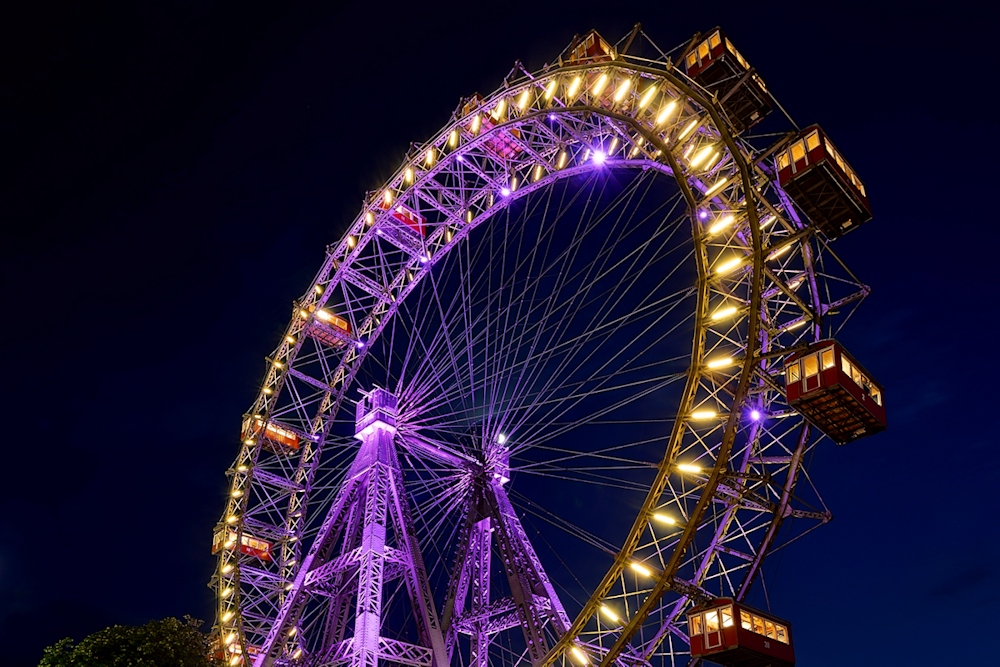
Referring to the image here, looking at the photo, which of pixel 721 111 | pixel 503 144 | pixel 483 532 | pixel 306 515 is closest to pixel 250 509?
pixel 306 515

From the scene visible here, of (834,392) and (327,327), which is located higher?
(327,327)

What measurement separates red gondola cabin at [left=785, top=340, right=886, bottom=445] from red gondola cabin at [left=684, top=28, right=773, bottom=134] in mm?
7865

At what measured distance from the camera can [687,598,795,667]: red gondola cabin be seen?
65.4ft

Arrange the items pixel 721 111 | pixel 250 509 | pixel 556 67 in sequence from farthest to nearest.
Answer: pixel 250 509, pixel 556 67, pixel 721 111

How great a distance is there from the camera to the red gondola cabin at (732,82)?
990 inches

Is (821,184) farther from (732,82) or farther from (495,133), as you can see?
(495,133)

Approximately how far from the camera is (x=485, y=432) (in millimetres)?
29906

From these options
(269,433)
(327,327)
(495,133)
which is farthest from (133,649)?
(495,133)

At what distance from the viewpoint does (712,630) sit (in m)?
20.3

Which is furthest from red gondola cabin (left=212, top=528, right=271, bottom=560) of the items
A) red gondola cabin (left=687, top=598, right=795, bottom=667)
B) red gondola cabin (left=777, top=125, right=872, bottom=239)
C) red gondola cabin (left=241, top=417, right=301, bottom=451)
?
red gondola cabin (left=777, top=125, right=872, bottom=239)

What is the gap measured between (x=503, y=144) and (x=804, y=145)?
11.2m

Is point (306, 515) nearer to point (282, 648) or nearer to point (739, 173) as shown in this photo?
point (282, 648)

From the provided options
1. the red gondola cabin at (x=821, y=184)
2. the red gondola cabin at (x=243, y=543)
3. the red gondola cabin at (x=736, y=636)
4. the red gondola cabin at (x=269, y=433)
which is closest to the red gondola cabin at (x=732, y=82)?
the red gondola cabin at (x=821, y=184)

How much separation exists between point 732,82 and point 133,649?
21.7 meters
